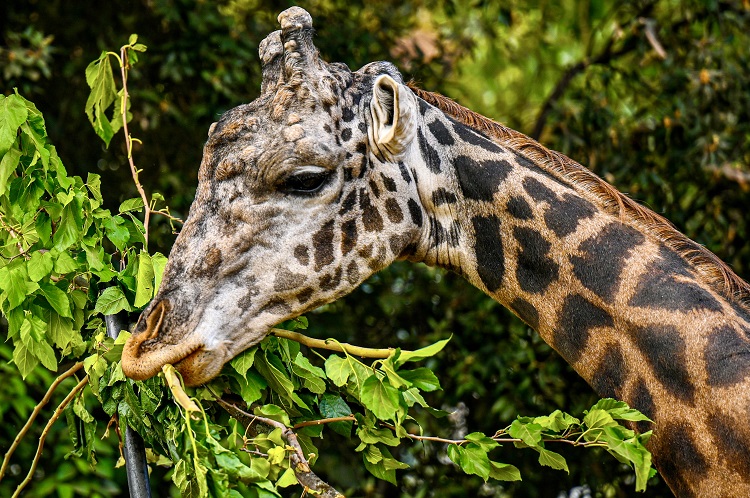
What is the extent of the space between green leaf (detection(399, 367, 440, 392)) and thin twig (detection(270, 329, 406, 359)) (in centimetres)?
9

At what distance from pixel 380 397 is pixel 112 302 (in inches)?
41.1

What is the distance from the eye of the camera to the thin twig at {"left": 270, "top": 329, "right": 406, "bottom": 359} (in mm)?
3090

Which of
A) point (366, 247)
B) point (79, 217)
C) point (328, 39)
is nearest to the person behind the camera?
point (79, 217)

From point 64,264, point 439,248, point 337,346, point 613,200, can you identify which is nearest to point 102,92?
point 64,264

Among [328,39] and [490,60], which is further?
[490,60]

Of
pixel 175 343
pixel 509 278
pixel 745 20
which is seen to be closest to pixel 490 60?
pixel 745 20

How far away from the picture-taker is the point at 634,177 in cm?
734

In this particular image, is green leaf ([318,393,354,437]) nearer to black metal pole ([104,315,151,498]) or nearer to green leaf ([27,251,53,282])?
black metal pole ([104,315,151,498])

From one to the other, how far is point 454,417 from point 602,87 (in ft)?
9.24

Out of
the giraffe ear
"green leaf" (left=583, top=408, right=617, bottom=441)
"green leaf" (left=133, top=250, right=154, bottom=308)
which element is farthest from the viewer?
the giraffe ear

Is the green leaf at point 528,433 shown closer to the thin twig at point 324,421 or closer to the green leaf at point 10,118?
the thin twig at point 324,421

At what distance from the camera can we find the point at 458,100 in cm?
745

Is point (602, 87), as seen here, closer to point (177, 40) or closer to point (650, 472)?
point (177, 40)

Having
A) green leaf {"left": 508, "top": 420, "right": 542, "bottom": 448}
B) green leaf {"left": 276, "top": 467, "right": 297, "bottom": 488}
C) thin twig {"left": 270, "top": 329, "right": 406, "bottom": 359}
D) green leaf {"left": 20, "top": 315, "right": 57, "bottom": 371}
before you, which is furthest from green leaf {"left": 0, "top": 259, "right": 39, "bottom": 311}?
green leaf {"left": 508, "top": 420, "right": 542, "bottom": 448}
